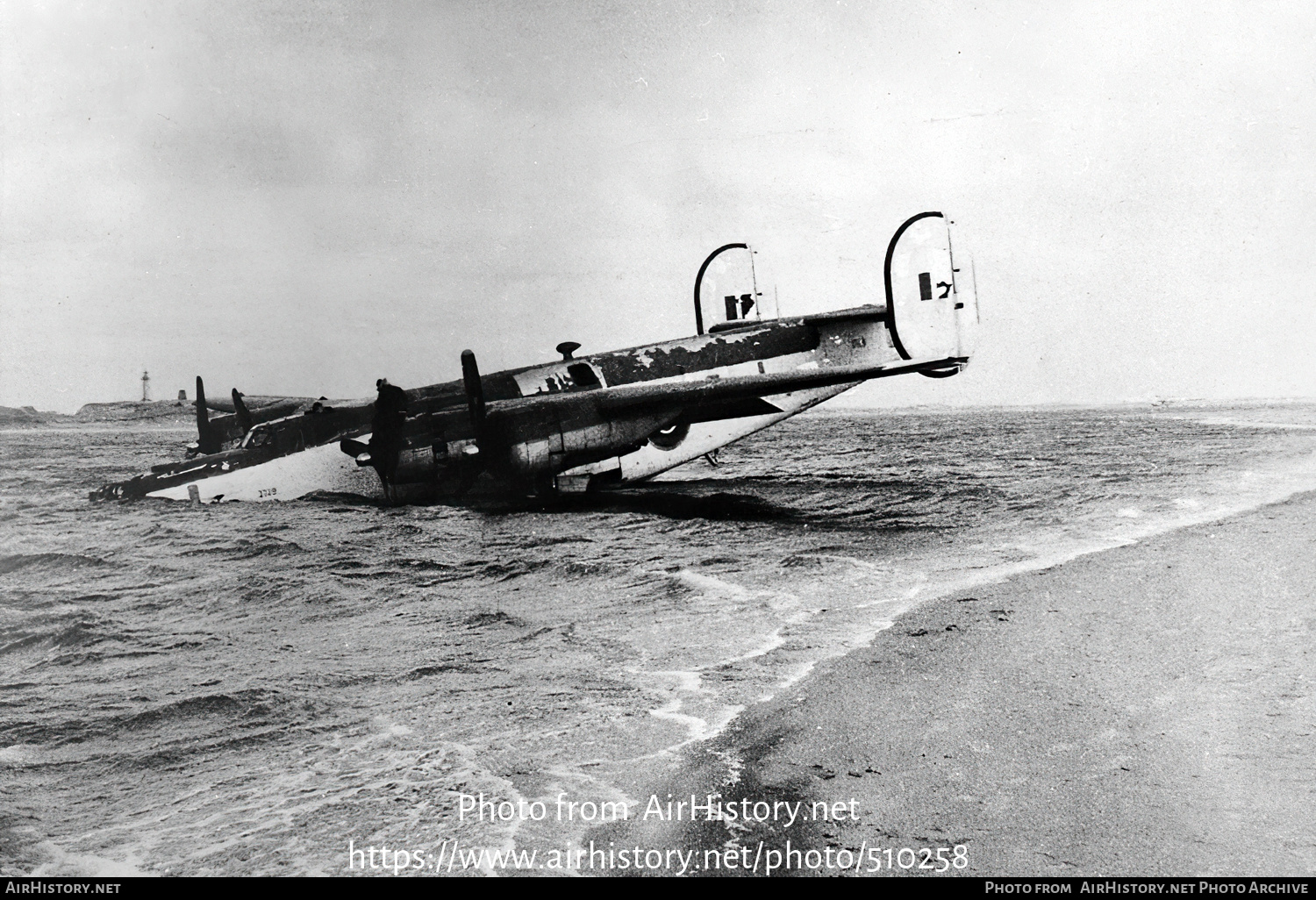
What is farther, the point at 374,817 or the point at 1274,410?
the point at 1274,410

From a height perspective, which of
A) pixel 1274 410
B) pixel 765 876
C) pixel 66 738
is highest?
pixel 1274 410

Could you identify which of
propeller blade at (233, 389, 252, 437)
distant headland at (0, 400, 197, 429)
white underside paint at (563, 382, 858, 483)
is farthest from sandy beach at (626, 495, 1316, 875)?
distant headland at (0, 400, 197, 429)

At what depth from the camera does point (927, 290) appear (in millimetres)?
5133

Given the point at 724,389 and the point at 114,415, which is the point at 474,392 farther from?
the point at 724,389

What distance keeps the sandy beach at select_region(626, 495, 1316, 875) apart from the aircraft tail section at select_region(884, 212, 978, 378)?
6.12 ft

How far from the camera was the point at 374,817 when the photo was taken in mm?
2617

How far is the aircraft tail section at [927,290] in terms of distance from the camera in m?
4.84

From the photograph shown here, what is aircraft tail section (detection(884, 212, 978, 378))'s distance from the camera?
4.84 meters

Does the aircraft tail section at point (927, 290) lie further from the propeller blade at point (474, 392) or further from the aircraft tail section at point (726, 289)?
the propeller blade at point (474, 392)

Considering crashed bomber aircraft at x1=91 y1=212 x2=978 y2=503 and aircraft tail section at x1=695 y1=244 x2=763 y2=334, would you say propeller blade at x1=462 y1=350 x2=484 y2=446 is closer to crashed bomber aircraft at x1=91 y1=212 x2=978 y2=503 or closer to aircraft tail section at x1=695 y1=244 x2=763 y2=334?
crashed bomber aircraft at x1=91 y1=212 x2=978 y2=503

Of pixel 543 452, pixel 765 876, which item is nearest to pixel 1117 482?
pixel 543 452

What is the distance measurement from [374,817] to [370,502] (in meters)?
2.11

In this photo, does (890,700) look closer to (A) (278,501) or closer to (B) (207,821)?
(B) (207,821)

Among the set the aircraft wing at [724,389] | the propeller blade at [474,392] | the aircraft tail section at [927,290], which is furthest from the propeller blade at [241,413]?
the aircraft tail section at [927,290]
